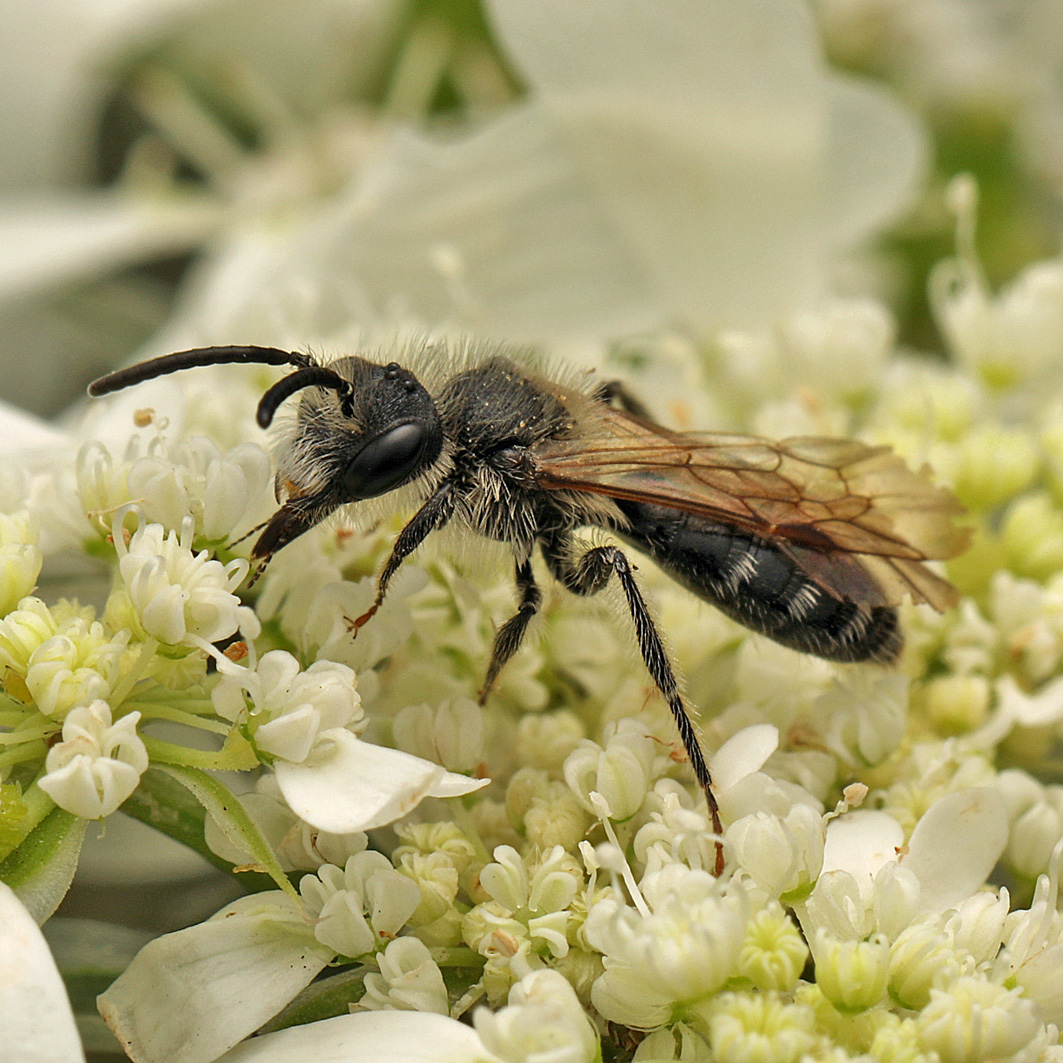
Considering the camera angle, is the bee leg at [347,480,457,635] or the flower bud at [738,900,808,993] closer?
the flower bud at [738,900,808,993]

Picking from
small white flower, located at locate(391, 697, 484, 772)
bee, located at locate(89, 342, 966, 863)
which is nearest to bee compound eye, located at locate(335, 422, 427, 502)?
bee, located at locate(89, 342, 966, 863)

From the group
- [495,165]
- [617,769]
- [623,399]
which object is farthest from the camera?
[495,165]

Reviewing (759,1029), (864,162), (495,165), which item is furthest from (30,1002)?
(864,162)

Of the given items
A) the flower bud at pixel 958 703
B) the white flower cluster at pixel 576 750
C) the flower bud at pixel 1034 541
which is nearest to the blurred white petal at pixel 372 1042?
the white flower cluster at pixel 576 750

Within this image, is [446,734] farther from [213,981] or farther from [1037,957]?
[1037,957]

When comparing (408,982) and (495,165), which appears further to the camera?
(495,165)

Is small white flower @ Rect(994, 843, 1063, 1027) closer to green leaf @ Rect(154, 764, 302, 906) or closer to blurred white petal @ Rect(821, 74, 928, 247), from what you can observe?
green leaf @ Rect(154, 764, 302, 906)

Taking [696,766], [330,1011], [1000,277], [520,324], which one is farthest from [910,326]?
[330,1011]
